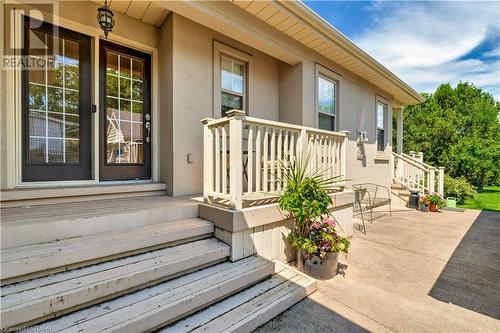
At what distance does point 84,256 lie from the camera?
1844mm

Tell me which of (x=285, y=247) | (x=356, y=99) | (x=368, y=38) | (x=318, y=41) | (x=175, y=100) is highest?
(x=368, y=38)

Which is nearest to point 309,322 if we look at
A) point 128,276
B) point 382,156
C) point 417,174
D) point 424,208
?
point 128,276

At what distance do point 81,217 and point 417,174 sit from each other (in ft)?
28.2

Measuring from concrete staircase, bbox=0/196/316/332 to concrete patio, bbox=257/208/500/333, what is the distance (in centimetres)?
27

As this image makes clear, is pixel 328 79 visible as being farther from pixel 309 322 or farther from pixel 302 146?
pixel 309 322

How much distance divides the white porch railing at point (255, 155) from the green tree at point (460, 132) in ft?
42.8

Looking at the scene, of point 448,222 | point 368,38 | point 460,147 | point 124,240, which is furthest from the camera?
point 460,147

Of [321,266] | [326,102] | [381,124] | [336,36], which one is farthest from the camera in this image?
[381,124]

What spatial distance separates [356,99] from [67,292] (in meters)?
6.74

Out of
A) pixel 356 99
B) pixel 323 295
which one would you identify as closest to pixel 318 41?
pixel 356 99

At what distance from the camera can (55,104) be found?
3.08m

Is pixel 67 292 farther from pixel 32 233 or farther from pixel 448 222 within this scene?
pixel 448 222

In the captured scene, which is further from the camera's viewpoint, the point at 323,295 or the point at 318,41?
the point at 318,41

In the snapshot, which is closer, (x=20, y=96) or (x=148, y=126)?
(x=20, y=96)
